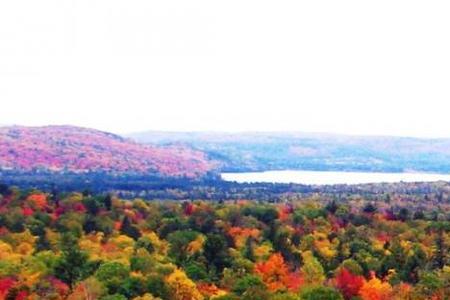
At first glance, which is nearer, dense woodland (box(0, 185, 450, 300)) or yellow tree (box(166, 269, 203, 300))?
yellow tree (box(166, 269, 203, 300))

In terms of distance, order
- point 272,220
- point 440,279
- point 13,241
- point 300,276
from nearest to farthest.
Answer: point 440,279
point 300,276
point 13,241
point 272,220

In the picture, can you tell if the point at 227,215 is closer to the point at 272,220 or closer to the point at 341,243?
the point at 272,220

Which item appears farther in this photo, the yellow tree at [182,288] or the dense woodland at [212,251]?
the dense woodland at [212,251]

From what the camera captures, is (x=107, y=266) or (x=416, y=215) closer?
(x=107, y=266)

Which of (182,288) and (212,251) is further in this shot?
(212,251)

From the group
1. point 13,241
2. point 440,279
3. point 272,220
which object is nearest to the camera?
point 440,279

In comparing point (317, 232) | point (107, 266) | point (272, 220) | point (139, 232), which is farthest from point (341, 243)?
point (107, 266)

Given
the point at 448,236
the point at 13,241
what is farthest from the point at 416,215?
the point at 13,241
